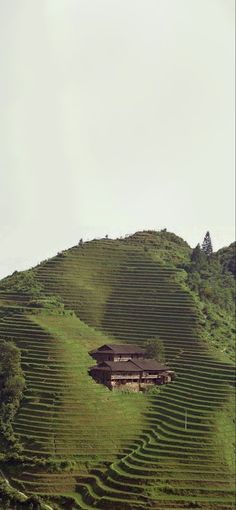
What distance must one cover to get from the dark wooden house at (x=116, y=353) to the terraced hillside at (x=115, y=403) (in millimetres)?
1046

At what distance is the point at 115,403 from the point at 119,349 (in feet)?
22.9

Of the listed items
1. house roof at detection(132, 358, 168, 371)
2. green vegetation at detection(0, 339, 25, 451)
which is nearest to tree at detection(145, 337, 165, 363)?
house roof at detection(132, 358, 168, 371)

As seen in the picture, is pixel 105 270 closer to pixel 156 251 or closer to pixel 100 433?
pixel 156 251

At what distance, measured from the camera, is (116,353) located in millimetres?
55969

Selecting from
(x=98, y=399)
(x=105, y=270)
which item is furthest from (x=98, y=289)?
(x=98, y=399)

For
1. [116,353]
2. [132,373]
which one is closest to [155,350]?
[116,353]

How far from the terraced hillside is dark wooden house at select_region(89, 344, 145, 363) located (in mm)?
1046

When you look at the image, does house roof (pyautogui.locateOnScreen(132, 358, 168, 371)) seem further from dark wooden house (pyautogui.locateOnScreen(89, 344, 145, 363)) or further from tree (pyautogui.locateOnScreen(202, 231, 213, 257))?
tree (pyautogui.locateOnScreen(202, 231, 213, 257))

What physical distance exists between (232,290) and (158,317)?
14739 millimetres

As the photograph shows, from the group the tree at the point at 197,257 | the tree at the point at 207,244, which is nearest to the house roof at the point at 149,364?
the tree at the point at 197,257

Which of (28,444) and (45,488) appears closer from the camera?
(45,488)

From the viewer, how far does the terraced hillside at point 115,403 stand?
1706 inches

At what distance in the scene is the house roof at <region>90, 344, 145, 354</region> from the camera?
184 ft

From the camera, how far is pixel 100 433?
4725cm
